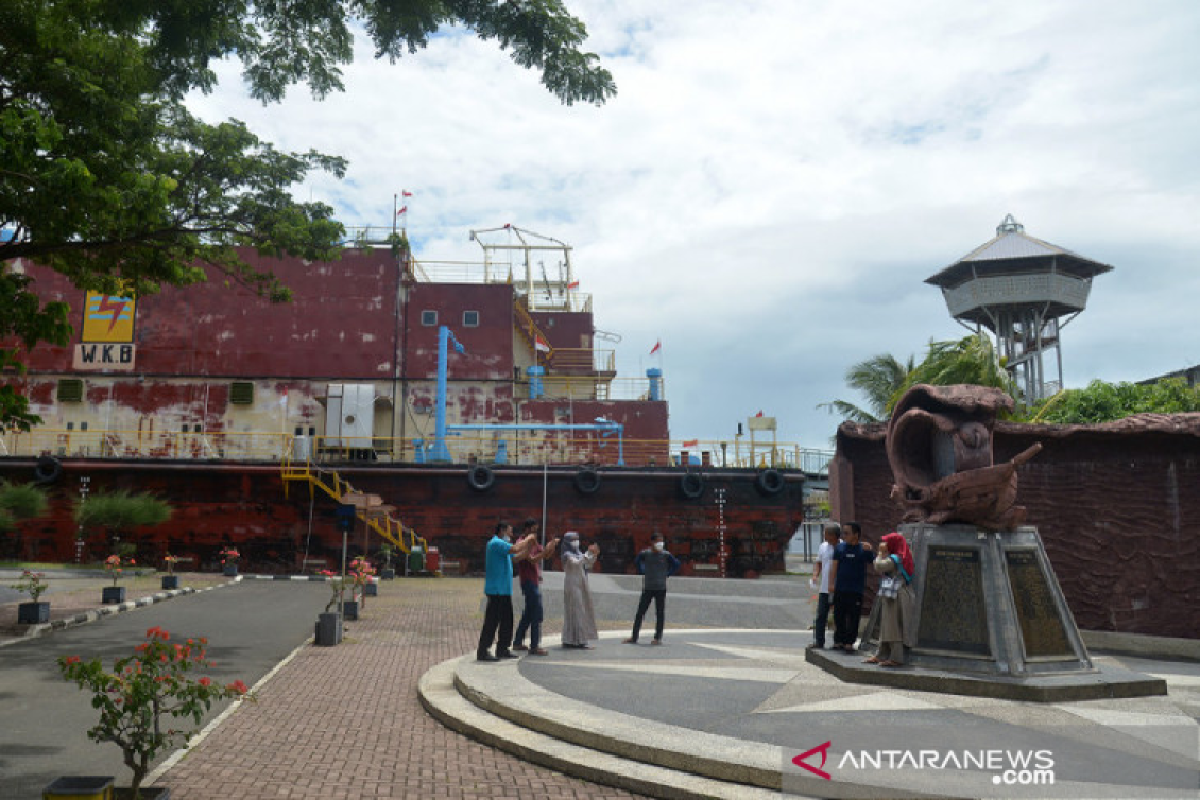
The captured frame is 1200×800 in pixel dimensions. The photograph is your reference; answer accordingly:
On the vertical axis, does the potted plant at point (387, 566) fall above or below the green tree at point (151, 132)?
below

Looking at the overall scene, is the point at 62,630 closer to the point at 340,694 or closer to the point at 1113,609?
the point at 340,694

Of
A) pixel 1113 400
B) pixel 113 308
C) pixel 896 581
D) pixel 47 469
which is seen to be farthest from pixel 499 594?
pixel 113 308

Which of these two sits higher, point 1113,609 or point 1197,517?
point 1197,517

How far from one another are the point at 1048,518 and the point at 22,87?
14406 mm

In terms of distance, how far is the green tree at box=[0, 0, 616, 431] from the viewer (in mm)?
8789

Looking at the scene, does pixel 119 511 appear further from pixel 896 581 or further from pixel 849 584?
pixel 896 581

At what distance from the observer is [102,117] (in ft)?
33.2

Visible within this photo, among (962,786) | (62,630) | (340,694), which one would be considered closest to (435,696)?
(340,694)

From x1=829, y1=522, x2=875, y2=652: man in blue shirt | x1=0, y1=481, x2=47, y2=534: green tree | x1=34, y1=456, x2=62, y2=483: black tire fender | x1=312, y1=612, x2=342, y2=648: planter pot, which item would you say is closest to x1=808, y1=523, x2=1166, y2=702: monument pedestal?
x1=829, y1=522, x2=875, y2=652: man in blue shirt

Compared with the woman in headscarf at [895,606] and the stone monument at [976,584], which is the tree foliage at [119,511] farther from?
the woman in headscarf at [895,606]

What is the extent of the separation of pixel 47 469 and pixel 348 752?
23689 millimetres

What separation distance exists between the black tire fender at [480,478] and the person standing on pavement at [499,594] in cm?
1558

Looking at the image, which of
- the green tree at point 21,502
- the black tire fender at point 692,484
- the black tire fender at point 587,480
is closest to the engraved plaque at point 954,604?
the black tire fender at point 692,484

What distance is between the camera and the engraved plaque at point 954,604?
7.63 m
